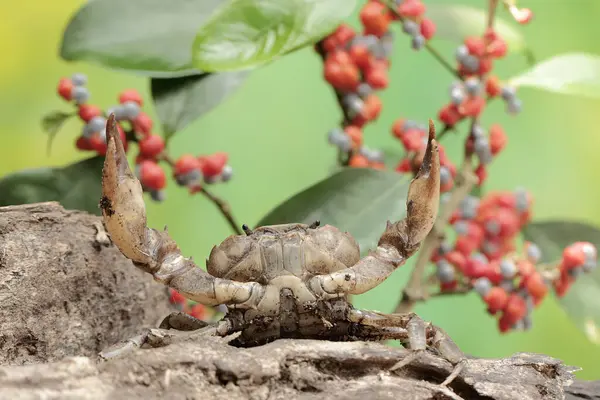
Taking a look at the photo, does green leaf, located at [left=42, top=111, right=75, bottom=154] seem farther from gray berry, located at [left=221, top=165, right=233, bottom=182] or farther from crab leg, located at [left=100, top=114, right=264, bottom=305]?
crab leg, located at [left=100, top=114, right=264, bottom=305]

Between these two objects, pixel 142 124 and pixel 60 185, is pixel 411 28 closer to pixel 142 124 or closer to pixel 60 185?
pixel 142 124

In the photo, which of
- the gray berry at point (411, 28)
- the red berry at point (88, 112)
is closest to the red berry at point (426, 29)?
the gray berry at point (411, 28)

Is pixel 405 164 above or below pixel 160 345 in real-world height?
above

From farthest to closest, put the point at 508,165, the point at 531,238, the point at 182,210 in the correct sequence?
the point at 508,165 < the point at 182,210 < the point at 531,238

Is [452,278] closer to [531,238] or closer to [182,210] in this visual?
[531,238]

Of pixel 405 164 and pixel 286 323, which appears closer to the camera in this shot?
pixel 286 323

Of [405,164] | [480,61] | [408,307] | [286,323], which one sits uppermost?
[480,61]

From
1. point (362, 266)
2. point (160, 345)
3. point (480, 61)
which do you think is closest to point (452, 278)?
point (480, 61)

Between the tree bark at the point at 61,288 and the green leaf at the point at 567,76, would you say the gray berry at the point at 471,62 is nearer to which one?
the green leaf at the point at 567,76
